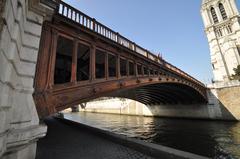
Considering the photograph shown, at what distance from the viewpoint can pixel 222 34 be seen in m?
56.2

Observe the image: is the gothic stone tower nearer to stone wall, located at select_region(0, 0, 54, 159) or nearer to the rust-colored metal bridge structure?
the rust-colored metal bridge structure

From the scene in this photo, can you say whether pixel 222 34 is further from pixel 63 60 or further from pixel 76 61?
pixel 76 61

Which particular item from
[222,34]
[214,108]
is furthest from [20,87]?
[222,34]

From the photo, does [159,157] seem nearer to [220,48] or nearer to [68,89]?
[68,89]

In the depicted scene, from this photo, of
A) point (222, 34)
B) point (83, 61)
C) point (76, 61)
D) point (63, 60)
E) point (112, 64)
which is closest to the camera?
point (76, 61)

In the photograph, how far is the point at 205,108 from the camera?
29234mm

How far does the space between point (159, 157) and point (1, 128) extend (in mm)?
5526

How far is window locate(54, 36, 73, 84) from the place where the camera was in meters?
8.95

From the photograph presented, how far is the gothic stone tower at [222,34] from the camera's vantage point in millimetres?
50094

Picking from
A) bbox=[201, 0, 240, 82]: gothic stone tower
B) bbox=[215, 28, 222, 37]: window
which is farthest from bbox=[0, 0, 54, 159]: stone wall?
bbox=[215, 28, 222, 37]: window

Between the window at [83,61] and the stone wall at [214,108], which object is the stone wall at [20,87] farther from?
the stone wall at [214,108]

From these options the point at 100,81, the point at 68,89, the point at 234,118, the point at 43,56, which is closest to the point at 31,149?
the point at 68,89

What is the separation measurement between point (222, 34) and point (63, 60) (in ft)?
215

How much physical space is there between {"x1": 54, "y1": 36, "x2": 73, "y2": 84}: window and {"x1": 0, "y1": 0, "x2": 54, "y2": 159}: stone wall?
10.7ft
